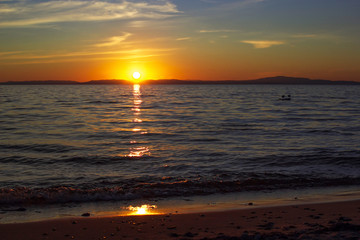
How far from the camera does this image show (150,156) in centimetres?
1470

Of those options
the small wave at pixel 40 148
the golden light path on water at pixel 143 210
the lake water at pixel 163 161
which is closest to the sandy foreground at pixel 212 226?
the golden light path on water at pixel 143 210

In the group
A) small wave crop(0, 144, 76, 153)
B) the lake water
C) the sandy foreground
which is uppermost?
the sandy foreground

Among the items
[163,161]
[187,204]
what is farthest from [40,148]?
[187,204]

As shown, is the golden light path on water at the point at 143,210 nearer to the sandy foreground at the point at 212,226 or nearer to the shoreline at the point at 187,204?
the shoreline at the point at 187,204

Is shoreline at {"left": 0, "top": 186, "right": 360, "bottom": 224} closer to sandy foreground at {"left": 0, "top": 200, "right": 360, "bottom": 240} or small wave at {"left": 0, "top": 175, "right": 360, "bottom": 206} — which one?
small wave at {"left": 0, "top": 175, "right": 360, "bottom": 206}

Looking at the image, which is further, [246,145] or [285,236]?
[246,145]

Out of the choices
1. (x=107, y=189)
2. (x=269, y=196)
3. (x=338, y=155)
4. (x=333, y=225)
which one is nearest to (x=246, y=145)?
(x=338, y=155)

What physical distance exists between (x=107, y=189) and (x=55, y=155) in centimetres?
621

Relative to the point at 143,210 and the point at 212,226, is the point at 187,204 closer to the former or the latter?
the point at 143,210

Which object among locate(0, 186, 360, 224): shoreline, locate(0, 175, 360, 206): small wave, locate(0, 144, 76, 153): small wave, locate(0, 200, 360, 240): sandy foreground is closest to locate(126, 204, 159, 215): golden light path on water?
locate(0, 186, 360, 224): shoreline

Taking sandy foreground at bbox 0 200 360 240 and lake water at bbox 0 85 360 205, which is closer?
sandy foreground at bbox 0 200 360 240

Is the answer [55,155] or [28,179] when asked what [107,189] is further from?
[55,155]

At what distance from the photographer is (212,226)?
646 centimetres

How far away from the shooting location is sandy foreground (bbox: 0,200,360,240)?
18.9 feet
